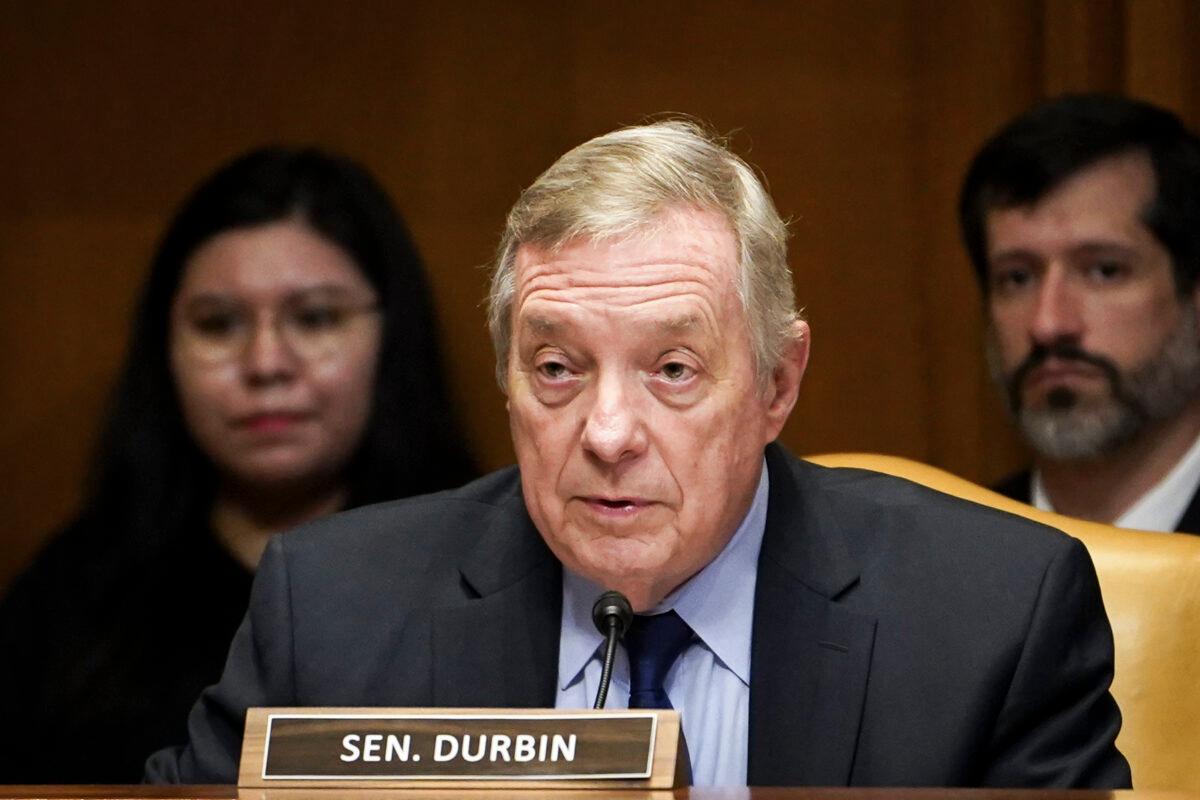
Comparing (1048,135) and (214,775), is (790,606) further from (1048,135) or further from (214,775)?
(1048,135)

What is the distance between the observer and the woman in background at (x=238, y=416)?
3053mm

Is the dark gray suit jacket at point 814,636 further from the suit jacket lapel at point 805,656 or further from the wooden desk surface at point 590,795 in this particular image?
the wooden desk surface at point 590,795

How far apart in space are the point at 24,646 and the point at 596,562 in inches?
61.4

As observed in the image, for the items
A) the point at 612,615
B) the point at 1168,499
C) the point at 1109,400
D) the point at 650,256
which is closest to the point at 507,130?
the point at 1109,400

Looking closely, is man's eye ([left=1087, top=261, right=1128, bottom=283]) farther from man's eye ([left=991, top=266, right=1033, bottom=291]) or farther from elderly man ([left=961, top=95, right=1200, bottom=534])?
man's eye ([left=991, top=266, right=1033, bottom=291])

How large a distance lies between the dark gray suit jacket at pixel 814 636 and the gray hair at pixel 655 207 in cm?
24

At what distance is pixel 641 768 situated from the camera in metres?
1.47

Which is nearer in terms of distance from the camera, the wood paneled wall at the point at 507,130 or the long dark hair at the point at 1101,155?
the long dark hair at the point at 1101,155

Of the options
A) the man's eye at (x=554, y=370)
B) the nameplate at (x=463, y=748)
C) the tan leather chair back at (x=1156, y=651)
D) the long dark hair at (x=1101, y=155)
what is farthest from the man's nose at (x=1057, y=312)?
the nameplate at (x=463, y=748)

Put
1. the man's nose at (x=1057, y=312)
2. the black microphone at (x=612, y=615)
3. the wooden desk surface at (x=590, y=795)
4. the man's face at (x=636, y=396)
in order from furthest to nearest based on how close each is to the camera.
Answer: the man's nose at (x=1057, y=312)
the man's face at (x=636, y=396)
the black microphone at (x=612, y=615)
the wooden desk surface at (x=590, y=795)

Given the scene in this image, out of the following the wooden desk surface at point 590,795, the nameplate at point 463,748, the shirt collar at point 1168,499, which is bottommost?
the shirt collar at point 1168,499

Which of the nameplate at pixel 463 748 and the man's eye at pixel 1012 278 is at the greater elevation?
the man's eye at pixel 1012 278

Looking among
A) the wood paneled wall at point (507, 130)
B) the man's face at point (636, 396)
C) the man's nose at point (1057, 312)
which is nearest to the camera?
the man's face at point (636, 396)

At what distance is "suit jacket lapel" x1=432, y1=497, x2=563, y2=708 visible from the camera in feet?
6.48
